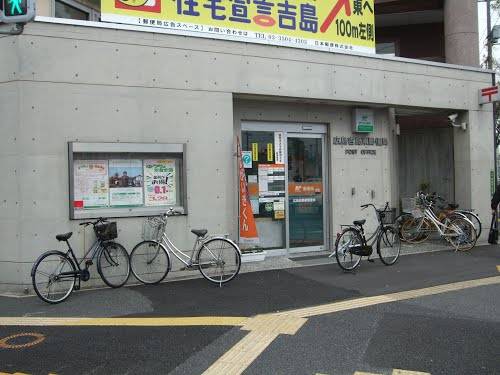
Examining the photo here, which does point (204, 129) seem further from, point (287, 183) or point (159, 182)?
point (287, 183)

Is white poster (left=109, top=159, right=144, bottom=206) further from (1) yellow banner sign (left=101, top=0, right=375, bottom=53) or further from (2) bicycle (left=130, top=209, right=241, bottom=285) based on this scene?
(1) yellow banner sign (left=101, top=0, right=375, bottom=53)

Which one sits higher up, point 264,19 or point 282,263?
point 264,19

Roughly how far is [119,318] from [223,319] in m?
1.27

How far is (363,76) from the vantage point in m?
10.5

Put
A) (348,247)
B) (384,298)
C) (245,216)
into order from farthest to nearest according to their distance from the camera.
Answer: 1. (245,216)
2. (348,247)
3. (384,298)

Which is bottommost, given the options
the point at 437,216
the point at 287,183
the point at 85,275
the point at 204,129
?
the point at 85,275

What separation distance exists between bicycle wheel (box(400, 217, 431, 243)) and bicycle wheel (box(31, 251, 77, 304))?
7376 millimetres

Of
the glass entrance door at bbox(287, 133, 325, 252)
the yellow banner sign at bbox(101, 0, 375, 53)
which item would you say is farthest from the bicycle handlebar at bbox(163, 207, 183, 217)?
the yellow banner sign at bbox(101, 0, 375, 53)

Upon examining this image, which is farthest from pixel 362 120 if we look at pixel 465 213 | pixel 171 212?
pixel 171 212

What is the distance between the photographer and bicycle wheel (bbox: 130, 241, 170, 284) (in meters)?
8.02

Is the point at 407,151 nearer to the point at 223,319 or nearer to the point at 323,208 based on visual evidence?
the point at 323,208

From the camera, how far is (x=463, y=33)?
44.2 ft

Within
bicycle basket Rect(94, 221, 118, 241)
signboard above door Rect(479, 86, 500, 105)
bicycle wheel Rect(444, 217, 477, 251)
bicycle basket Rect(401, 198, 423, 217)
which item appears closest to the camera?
bicycle basket Rect(94, 221, 118, 241)

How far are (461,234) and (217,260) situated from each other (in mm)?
5663
